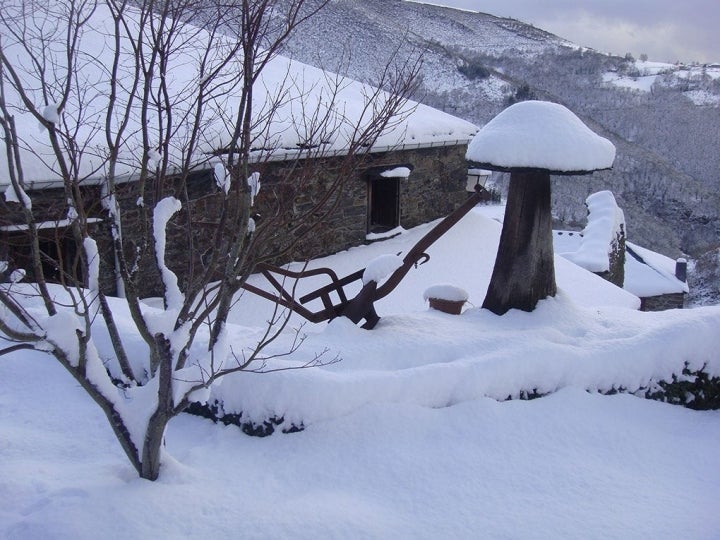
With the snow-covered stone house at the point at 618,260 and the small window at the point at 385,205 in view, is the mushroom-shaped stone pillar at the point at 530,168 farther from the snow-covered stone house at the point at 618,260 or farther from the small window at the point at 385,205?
the snow-covered stone house at the point at 618,260

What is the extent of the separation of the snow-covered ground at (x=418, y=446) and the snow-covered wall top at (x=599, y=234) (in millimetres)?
9933

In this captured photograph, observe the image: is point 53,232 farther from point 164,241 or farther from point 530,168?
→ point 530,168

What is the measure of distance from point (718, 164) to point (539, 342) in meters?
44.6

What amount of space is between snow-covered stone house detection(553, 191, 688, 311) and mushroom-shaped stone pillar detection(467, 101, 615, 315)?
9.82 m

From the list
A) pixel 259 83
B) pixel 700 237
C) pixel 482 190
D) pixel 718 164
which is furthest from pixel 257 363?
pixel 718 164

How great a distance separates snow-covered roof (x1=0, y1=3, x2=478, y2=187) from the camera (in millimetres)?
5238

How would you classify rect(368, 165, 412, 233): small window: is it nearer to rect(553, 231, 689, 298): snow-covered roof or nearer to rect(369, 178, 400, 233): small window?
rect(369, 178, 400, 233): small window

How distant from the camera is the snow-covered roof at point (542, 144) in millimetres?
4895

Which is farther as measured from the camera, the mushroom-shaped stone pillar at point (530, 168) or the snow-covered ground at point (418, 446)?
the mushroom-shaped stone pillar at point (530, 168)

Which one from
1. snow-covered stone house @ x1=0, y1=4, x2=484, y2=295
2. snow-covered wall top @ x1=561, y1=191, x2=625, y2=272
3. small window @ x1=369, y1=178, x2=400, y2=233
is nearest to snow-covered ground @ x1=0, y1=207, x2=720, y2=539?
snow-covered stone house @ x1=0, y1=4, x2=484, y2=295

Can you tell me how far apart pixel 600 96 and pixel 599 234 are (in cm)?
3465

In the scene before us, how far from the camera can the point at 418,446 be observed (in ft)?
12.6

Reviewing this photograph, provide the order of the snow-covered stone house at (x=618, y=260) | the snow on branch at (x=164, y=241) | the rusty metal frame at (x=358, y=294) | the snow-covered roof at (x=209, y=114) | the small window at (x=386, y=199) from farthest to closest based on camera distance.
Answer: the snow-covered stone house at (x=618, y=260), the small window at (x=386, y=199), the snow-covered roof at (x=209, y=114), the rusty metal frame at (x=358, y=294), the snow on branch at (x=164, y=241)

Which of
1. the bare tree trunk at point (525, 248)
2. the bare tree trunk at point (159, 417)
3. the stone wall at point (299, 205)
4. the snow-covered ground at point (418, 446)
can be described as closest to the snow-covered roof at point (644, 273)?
the stone wall at point (299, 205)
